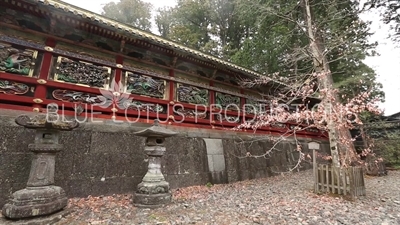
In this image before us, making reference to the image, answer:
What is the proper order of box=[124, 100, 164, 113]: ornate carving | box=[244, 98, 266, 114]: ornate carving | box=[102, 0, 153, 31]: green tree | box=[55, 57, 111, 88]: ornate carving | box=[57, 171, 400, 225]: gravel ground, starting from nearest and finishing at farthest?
1. box=[57, 171, 400, 225]: gravel ground
2. box=[55, 57, 111, 88]: ornate carving
3. box=[124, 100, 164, 113]: ornate carving
4. box=[244, 98, 266, 114]: ornate carving
5. box=[102, 0, 153, 31]: green tree

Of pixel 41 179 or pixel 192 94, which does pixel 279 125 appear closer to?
pixel 192 94

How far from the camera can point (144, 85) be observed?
6.61 m

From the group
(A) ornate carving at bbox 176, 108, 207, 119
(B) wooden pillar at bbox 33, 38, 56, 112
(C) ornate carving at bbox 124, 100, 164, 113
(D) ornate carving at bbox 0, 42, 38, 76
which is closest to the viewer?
(D) ornate carving at bbox 0, 42, 38, 76

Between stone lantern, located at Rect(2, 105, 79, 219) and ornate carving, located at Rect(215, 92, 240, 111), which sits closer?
stone lantern, located at Rect(2, 105, 79, 219)

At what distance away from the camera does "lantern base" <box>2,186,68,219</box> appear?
3318 millimetres

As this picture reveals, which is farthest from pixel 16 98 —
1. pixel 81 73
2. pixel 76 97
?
pixel 81 73

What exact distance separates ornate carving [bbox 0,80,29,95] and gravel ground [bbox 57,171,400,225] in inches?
111

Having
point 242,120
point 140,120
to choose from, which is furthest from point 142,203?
point 242,120

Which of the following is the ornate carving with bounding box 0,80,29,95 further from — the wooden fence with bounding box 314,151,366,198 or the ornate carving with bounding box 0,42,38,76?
the wooden fence with bounding box 314,151,366,198

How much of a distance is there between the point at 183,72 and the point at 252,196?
187 inches

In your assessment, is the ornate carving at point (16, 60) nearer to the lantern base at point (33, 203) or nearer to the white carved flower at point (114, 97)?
the white carved flower at point (114, 97)

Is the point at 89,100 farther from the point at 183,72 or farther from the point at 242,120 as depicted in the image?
the point at 242,120

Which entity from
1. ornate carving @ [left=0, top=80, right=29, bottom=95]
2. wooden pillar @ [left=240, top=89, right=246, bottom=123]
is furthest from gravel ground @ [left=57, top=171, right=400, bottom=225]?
wooden pillar @ [left=240, top=89, right=246, bottom=123]

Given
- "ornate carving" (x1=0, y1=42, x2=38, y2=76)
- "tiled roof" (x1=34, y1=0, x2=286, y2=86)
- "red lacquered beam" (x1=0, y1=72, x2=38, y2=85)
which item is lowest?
"red lacquered beam" (x1=0, y1=72, x2=38, y2=85)
